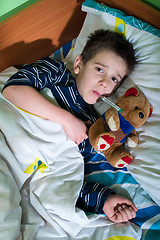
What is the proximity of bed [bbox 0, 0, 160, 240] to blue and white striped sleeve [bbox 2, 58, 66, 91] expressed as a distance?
62 mm

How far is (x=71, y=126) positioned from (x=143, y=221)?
501 mm

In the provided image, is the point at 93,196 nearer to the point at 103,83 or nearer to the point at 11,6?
the point at 103,83

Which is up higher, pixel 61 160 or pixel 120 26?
pixel 120 26

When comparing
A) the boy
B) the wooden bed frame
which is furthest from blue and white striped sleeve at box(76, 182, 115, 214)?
the wooden bed frame

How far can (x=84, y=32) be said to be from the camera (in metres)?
1.30

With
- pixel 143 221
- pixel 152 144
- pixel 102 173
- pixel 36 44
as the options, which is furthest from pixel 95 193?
pixel 36 44

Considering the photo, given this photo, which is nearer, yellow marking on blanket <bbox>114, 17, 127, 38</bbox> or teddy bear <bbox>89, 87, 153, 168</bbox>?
teddy bear <bbox>89, 87, 153, 168</bbox>

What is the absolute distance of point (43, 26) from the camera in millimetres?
1218

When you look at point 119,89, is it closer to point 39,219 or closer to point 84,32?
point 84,32

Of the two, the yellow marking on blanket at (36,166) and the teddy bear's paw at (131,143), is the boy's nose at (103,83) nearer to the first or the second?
the teddy bear's paw at (131,143)

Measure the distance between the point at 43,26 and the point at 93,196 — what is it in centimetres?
90

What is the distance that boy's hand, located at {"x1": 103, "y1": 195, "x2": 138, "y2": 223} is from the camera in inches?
37.5

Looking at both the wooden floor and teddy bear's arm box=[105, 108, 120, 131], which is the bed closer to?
the wooden floor

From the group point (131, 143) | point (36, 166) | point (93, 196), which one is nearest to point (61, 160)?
point (36, 166)
